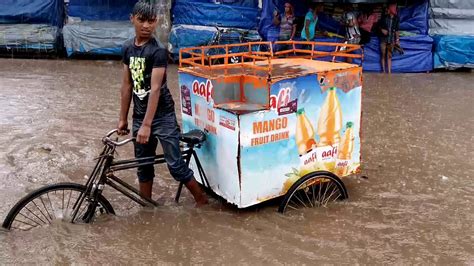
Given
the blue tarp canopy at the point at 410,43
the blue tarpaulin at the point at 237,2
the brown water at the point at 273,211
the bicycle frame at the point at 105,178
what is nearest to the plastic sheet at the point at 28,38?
the blue tarpaulin at the point at 237,2

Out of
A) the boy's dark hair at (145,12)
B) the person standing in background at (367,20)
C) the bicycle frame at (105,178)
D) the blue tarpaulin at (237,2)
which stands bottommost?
the bicycle frame at (105,178)

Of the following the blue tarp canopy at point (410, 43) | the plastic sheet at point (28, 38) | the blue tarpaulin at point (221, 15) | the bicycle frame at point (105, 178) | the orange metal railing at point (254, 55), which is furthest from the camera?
the plastic sheet at point (28, 38)

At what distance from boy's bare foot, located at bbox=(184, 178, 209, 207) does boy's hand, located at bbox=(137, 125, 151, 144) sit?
0.58 meters

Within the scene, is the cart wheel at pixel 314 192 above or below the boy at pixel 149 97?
below

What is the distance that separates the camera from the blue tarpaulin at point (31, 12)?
13594mm

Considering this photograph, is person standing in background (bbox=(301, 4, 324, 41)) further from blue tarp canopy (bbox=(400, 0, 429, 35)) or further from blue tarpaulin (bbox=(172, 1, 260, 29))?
blue tarp canopy (bbox=(400, 0, 429, 35))

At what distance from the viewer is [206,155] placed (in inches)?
175

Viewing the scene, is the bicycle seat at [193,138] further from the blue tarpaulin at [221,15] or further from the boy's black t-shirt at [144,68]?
the blue tarpaulin at [221,15]

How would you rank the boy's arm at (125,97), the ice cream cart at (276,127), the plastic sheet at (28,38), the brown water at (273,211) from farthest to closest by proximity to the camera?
the plastic sheet at (28,38) < the boy's arm at (125,97) < the ice cream cart at (276,127) < the brown water at (273,211)

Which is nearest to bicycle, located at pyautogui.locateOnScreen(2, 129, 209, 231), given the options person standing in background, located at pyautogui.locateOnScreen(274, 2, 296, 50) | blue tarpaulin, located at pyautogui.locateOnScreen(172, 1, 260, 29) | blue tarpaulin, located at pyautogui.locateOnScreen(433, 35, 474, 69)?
person standing in background, located at pyautogui.locateOnScreen(274, 2, 296, 50)

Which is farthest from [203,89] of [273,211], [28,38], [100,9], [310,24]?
[100,9]

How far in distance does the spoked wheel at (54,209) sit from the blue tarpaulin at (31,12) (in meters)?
10.7

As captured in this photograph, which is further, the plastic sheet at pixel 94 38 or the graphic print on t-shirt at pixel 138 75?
the plastic sheet at pixel 94 38

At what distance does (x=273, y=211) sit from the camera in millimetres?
4434
